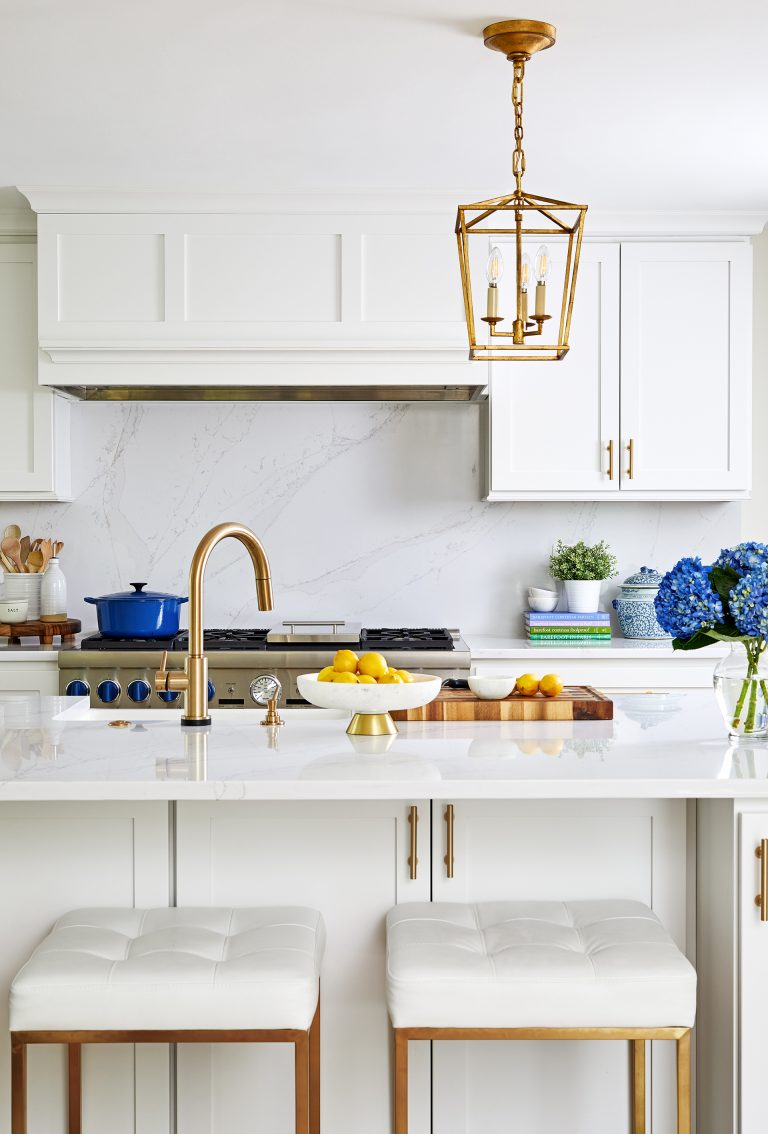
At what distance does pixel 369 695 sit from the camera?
2.25m

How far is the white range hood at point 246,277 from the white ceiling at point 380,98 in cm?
11

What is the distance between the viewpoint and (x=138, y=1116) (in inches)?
84.4

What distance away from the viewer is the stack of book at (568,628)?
416cm

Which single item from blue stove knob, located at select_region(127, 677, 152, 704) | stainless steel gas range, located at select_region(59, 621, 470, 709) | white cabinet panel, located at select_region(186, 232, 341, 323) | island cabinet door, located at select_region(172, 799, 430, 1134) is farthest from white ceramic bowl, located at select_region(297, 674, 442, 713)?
white cabinet panel, located at select_region(186, 232, 341, 323)

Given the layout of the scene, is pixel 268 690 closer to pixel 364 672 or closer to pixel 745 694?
pixel 364 672

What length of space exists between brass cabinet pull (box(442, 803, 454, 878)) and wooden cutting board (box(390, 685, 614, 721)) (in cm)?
38

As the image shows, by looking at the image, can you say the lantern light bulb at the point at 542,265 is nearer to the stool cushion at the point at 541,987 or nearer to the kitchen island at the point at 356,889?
the kitchen island at the point at 356,889

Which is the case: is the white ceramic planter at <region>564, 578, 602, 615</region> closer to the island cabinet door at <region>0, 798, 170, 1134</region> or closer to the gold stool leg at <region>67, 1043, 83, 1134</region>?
the island cabinet door at <region>0, 798, 170, 1134</region>

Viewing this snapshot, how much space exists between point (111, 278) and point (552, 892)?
2764mm

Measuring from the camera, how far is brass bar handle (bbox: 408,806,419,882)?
7.04ft

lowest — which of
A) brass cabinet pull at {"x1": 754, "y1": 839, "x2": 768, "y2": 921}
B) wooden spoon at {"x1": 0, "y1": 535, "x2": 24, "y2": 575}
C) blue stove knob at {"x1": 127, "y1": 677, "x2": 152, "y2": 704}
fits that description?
brass cabinet pull at {"x1": 754, "y1": 839, "x2": 768, "y2": 921}

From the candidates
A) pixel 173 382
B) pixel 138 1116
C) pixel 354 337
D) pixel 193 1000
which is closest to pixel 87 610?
pixel 173 382

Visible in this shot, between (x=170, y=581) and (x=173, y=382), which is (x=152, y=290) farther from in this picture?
(x=170, y=581)

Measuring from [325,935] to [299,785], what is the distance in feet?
1.33
